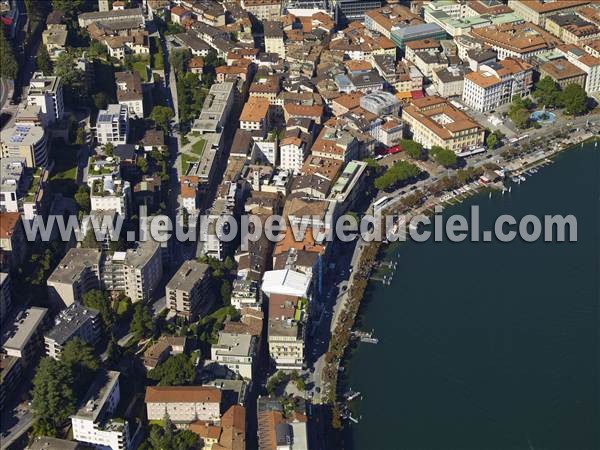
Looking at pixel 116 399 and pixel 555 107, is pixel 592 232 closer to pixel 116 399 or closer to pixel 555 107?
pixel 555 107

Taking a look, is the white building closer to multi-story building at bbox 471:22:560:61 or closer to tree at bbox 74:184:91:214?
tree at bbox 74:184:91:214

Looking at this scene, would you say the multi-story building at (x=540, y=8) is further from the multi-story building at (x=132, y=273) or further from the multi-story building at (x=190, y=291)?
the multi-story building at (x=132, y=273)

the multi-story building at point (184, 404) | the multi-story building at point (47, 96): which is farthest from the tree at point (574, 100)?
the multi-story building at point (184, 404)

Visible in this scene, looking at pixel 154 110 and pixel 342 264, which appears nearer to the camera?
pixel 342 264

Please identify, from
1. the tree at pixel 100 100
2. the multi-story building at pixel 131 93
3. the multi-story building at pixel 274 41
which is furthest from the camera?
the multi-story building at pixel 274 41

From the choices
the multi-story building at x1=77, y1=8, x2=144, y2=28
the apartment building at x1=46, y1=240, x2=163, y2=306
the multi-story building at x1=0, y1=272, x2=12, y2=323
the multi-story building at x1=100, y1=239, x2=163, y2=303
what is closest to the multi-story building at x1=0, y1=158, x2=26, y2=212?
the apartment building at x1=46, y1=240, x2=163, y2=306

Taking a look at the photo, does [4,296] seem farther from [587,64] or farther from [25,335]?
[587,64]

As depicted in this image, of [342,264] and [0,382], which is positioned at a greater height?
[0,382]

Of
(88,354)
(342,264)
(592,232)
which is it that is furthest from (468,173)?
(88,354)
